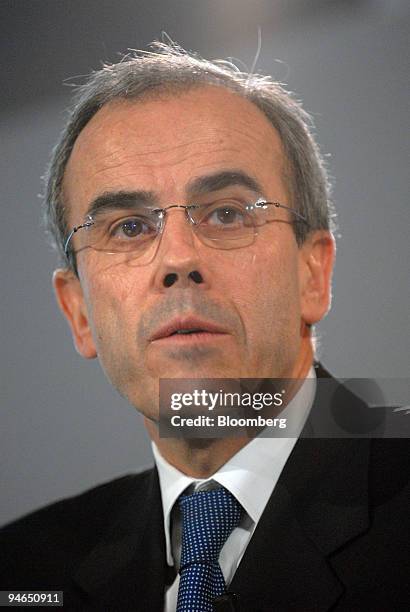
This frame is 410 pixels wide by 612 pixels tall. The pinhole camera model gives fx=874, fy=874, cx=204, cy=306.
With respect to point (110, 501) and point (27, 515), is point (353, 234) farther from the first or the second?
point (27, 515)

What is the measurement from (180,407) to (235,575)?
1.16 ft

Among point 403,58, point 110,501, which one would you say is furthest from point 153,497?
point 403,58

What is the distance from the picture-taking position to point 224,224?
185 centimetres

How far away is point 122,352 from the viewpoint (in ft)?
6.14

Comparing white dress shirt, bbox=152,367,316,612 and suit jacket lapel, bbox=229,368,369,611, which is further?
white dress shirt, bbox=152,367,316,612

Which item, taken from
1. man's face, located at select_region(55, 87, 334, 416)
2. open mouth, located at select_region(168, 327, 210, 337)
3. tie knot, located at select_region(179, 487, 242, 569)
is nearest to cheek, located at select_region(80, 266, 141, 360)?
man's face, located at select_region(55, 87, 334, 416)

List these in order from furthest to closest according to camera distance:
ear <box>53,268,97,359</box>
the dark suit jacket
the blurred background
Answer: ear <box>53,268,97,359</box> < the blurred background < the dark suit jacket

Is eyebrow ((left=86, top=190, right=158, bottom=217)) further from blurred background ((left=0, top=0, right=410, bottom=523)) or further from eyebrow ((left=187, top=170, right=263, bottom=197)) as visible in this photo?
blurred background ((left=0, top=0, right=410, bottom=523))

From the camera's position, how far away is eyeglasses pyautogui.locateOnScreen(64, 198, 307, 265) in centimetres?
183

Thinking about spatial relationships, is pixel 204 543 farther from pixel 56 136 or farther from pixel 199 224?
pixel 56 136

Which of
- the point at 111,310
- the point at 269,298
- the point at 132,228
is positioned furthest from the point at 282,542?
the point at 132,228

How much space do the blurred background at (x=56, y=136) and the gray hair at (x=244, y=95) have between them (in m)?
0.03

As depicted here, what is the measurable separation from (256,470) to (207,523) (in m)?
0.15

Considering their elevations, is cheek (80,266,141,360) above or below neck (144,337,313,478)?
above
